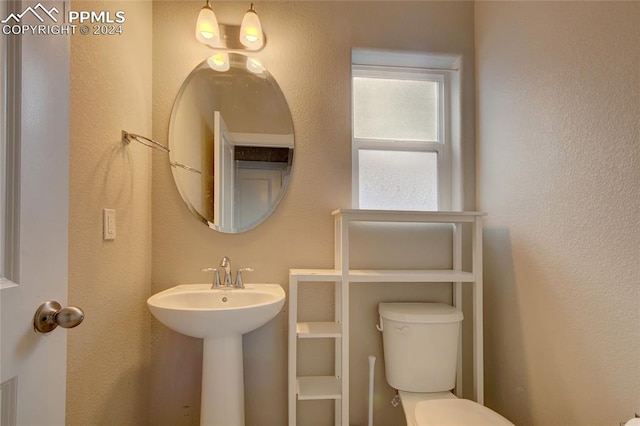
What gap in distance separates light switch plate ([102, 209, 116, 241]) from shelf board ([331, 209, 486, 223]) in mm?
921

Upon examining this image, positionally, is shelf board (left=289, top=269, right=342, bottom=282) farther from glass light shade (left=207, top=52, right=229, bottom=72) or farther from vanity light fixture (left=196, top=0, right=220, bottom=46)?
vanity light fixture (left=196, top=0, right=220, bottom=46)

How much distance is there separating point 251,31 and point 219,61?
225mm

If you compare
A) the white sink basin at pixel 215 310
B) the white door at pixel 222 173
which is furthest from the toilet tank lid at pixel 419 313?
the white door at pixel 222 173

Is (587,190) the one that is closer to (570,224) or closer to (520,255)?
(570,224)

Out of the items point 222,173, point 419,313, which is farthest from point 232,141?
point 419,313

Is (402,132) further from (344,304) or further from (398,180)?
(344,304)

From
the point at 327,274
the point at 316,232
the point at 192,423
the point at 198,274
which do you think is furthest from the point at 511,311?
the point at 192,423

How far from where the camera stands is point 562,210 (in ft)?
3.99

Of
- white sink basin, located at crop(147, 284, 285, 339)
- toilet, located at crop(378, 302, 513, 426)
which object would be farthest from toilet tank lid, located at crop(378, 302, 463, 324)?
white sink basin, located at crop(147, 284, 285, 339)

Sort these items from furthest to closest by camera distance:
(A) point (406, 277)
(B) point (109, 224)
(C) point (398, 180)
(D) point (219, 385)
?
(C) point (398, 180) < (A) point (406, 277) < (D) point (219, 385) < (B) point (109, 224)

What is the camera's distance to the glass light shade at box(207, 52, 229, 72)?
166 centimetres

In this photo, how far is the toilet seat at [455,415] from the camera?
3.82ft

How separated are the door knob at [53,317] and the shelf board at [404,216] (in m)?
1.02

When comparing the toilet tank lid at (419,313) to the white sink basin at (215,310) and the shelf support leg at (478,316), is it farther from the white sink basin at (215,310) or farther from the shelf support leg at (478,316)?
the white sink basin at (215,310)
